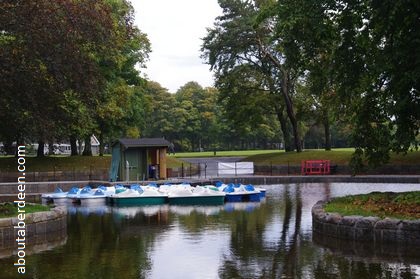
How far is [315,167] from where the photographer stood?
4319 centimetres

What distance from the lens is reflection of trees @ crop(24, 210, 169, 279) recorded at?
1146 cm

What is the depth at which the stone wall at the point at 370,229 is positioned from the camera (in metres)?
13.5

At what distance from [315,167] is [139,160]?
14.9 m

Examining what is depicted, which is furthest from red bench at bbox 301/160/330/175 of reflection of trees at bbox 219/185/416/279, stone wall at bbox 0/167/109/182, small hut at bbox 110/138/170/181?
reflection of trees at bbox 219/185/416/279

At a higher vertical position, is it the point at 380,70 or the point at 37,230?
the point at 380,70

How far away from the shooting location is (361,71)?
18359mm

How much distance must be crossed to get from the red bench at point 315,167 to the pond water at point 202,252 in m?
21.3

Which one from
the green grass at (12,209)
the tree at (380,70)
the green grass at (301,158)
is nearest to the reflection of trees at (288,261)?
the tree at (380,70)

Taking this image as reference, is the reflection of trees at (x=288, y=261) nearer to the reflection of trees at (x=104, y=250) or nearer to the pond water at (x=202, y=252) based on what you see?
the pond water at (x=202, y=252)

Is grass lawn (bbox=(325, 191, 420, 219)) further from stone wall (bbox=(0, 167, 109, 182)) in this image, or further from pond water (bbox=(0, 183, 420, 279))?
stone wall (bbox=(0, 167, 109, 182))

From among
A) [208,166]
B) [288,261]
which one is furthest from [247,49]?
[288,261]

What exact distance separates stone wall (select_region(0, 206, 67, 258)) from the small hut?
17.7 metres

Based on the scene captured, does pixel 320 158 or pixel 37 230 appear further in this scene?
pixel 320 158

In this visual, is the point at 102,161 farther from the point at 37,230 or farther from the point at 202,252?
the point at 202,252
